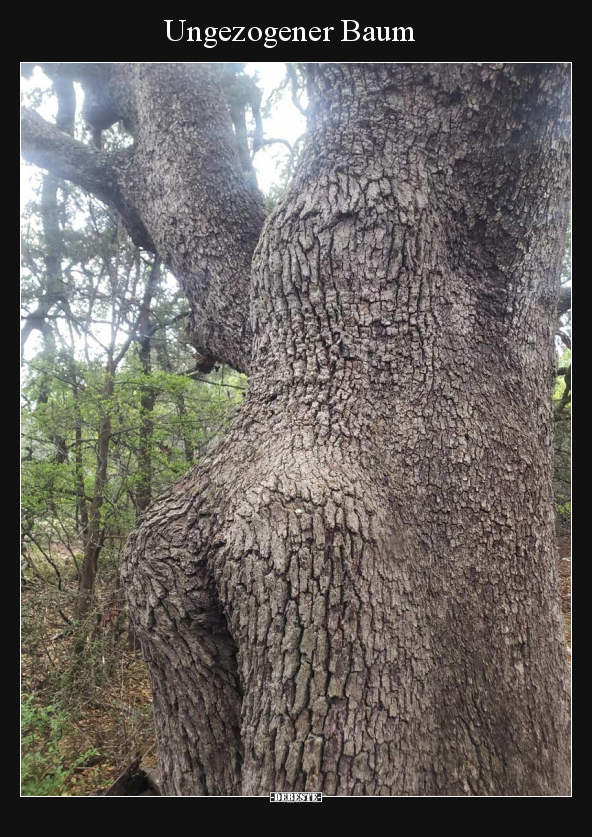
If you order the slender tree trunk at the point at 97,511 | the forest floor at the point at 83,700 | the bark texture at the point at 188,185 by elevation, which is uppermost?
the bark texture at the point at 188,185

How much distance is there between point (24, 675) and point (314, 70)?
4.58m

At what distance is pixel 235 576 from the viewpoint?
1.67 metres

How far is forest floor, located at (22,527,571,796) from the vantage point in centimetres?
315

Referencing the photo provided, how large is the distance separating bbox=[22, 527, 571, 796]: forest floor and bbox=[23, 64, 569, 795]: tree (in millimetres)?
1659

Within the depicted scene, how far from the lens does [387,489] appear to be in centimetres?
183

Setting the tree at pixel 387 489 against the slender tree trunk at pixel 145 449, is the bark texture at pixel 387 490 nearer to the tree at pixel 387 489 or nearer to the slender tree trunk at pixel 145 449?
the tree at pixel 387 489

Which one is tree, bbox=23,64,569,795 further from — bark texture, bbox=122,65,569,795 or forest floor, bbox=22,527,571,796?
forest floor, bbox=22,527,571,796

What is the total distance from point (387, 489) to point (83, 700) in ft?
11.0

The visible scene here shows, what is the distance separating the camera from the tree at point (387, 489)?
160 cm

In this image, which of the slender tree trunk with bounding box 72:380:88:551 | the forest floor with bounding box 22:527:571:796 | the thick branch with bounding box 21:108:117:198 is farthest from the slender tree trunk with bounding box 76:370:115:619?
the thick branch with bounding box 21:108:117:198

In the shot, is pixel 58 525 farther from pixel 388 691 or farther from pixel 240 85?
pixel 240 85

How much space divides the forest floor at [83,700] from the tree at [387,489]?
5.44ft

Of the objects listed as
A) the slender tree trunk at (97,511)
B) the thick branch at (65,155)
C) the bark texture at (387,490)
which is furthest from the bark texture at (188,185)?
the slender tree trunk at (97,511)
